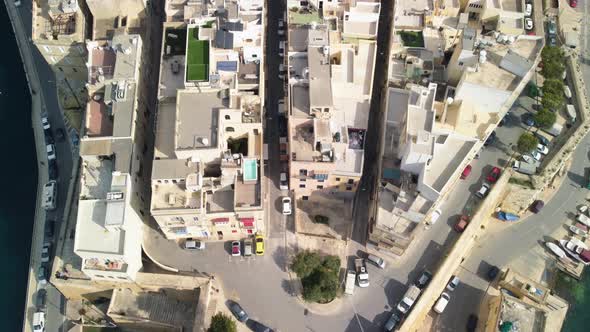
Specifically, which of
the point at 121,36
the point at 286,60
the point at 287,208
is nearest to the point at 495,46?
the point at 286,60

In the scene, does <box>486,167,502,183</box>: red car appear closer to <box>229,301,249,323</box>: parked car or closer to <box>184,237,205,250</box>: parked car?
<box>229,301,249,323</box>: parked car

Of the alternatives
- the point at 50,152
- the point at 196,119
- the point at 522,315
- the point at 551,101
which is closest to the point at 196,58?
the point at 196,119

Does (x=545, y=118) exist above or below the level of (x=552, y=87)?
below

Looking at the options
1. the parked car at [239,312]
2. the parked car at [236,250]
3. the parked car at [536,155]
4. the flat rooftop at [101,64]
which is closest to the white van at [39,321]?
the parked car at [239,312]

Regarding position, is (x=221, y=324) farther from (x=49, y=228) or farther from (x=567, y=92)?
(x=567, y=92)

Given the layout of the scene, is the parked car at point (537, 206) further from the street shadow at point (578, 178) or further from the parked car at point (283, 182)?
the parked car at point (283, 182)

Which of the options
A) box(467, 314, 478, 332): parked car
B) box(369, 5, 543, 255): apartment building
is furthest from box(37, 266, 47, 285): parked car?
box(467, 314, 478, 332): parked car

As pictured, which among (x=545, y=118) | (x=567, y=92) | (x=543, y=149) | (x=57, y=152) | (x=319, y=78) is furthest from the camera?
(x=567, y=92)
